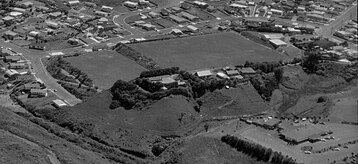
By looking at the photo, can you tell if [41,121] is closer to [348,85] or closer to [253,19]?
[348,85]

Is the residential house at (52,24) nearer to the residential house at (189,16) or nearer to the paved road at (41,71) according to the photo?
the paved road at (41,71)

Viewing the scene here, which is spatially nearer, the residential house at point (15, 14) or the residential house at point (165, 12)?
the residential house at point (15, 14)

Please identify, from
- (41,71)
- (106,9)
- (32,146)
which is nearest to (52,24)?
(106,9)

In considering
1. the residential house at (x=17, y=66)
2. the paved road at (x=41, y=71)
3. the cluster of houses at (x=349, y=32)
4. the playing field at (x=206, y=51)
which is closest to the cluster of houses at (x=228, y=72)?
the playing field at (x=206, y=51)

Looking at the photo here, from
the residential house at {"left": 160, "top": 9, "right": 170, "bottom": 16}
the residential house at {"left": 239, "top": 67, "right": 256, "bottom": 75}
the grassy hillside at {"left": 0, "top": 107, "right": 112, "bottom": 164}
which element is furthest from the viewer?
the residential house at {"left": 160, "top": 9, "right": 170, "bottom": 16}

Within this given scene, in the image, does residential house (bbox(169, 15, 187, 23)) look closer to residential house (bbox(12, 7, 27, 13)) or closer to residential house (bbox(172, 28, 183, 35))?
residential house (bbox(172, 28, 183, 35))

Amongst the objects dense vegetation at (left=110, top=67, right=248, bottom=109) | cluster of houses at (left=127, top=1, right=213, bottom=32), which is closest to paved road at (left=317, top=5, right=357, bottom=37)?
cluster of houses at (left=127, top=1, right=213, bottom=32)
